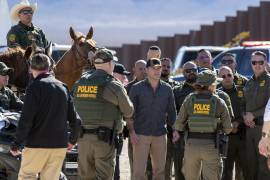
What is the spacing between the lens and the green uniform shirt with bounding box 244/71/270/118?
1506cm

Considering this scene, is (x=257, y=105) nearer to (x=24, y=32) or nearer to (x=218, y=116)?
(x=218, y=116)

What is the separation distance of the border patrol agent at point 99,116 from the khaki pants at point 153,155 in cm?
141

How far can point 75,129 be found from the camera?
12.4 meters

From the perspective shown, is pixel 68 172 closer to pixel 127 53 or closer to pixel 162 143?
pixel 162 143

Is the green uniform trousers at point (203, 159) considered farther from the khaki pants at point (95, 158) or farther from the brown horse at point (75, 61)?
the brown horse at point (75, 61)

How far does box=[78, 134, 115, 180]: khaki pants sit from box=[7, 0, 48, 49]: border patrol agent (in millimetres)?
2560

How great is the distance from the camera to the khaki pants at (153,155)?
Result: 48.5ft

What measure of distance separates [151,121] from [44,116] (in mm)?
2960

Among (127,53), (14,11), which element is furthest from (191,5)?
(14,11)

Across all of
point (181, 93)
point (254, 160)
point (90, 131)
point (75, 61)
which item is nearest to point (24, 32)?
point (75, 61)

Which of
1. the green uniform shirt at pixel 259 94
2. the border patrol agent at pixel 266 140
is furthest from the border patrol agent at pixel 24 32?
the border patrol agent at pixel 266 140

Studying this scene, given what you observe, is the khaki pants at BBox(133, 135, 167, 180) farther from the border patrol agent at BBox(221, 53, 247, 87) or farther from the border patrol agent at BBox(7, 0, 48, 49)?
the border patrol agent at BBox(7, 0, 48, 49)

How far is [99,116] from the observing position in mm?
13289

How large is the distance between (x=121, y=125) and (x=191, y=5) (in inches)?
1346
